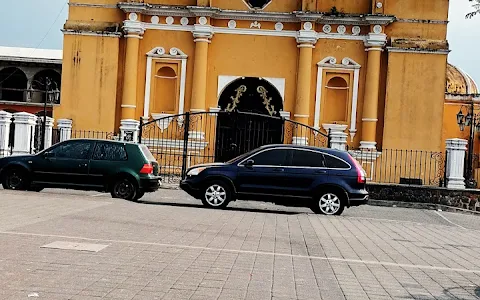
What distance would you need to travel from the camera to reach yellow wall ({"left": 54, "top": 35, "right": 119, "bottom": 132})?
27734 millimetres

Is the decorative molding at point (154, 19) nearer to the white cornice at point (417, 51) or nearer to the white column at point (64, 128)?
the white column at point (64, 128)

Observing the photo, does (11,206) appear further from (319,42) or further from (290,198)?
(319,42)

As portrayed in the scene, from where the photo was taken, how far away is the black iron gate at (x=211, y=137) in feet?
86.0

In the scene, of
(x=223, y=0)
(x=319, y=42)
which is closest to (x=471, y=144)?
(x=319, y=42)

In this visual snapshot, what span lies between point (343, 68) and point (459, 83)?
1680 centimetres

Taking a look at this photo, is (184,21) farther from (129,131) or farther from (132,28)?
(129,131)

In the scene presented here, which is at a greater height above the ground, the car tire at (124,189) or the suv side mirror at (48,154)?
the suv side mirror at (48,154)

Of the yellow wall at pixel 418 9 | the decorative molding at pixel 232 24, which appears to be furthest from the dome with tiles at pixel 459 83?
the decorative molding at pixel 232 24

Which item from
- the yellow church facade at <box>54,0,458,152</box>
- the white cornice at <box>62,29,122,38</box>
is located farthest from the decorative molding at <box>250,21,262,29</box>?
the white cornice at <box>62,29,122,38</box>

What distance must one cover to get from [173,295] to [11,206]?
287 inches

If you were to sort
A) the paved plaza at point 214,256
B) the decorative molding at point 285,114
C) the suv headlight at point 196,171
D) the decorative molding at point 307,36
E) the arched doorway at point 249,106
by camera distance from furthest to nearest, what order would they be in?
the decorative molding at point 285,114
the arched doorway at point 249,106
the decorative molding at point 307,36
the suv headlight at point 196,171
the paved plaza at point 214,256

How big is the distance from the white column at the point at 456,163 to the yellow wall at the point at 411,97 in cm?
513

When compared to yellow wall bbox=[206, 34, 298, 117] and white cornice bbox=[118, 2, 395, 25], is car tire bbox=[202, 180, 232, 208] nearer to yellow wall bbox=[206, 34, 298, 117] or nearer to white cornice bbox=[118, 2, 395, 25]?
yellow wall bbox=[206, 34, 298, 117]

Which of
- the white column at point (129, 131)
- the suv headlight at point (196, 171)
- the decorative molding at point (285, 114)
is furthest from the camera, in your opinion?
the decorative molding at point (285, 114)
